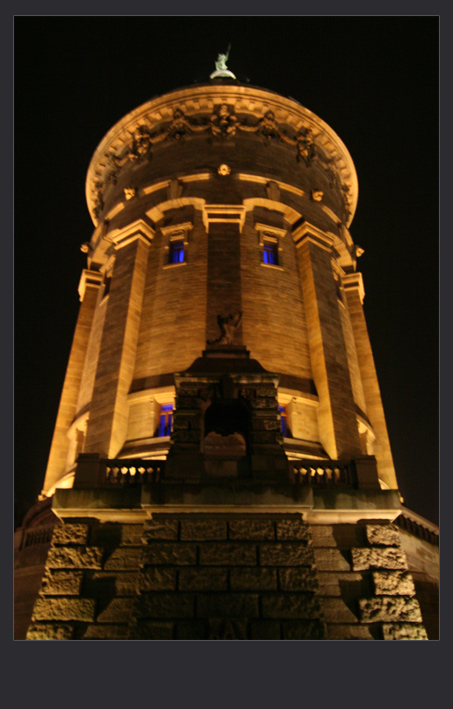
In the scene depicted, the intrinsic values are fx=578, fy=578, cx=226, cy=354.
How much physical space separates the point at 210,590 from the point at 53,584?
4.00 m

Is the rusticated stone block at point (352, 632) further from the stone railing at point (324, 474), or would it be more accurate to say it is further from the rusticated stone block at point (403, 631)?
the stone railing at point (324, 474)

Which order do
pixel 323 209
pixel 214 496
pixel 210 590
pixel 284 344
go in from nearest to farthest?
pixel 210 590 < pixel 214 496 < pixel 284 344 < pixel 323 209

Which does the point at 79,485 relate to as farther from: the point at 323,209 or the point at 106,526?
the point at 323,209

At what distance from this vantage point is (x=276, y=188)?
2638cm

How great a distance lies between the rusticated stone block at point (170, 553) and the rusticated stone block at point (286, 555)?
1613mm

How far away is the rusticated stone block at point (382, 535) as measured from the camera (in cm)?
1469

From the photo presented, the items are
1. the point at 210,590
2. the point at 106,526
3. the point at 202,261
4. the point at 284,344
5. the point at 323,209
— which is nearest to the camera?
the point at 210,590

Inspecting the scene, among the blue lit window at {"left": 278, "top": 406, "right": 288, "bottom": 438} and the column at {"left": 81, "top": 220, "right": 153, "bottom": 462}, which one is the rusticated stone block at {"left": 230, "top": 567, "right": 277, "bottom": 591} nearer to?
the column at {"left": 81, "top": 220, "right": 153, "bottom": 462}

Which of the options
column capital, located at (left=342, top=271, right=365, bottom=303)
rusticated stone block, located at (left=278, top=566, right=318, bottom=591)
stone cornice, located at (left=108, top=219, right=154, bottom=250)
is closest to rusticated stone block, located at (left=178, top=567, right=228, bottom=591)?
rusticated stone block, located at (left=278, top=566, right=318, bottom=591)

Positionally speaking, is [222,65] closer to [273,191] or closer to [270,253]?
[273,191]

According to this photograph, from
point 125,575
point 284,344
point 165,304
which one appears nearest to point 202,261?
point 165,304

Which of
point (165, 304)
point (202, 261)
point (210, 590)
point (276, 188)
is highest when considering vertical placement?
point (276, 188)

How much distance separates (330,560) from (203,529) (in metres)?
3.40

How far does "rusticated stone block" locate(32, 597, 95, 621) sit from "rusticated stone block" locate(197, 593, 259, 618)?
9.27 feet
